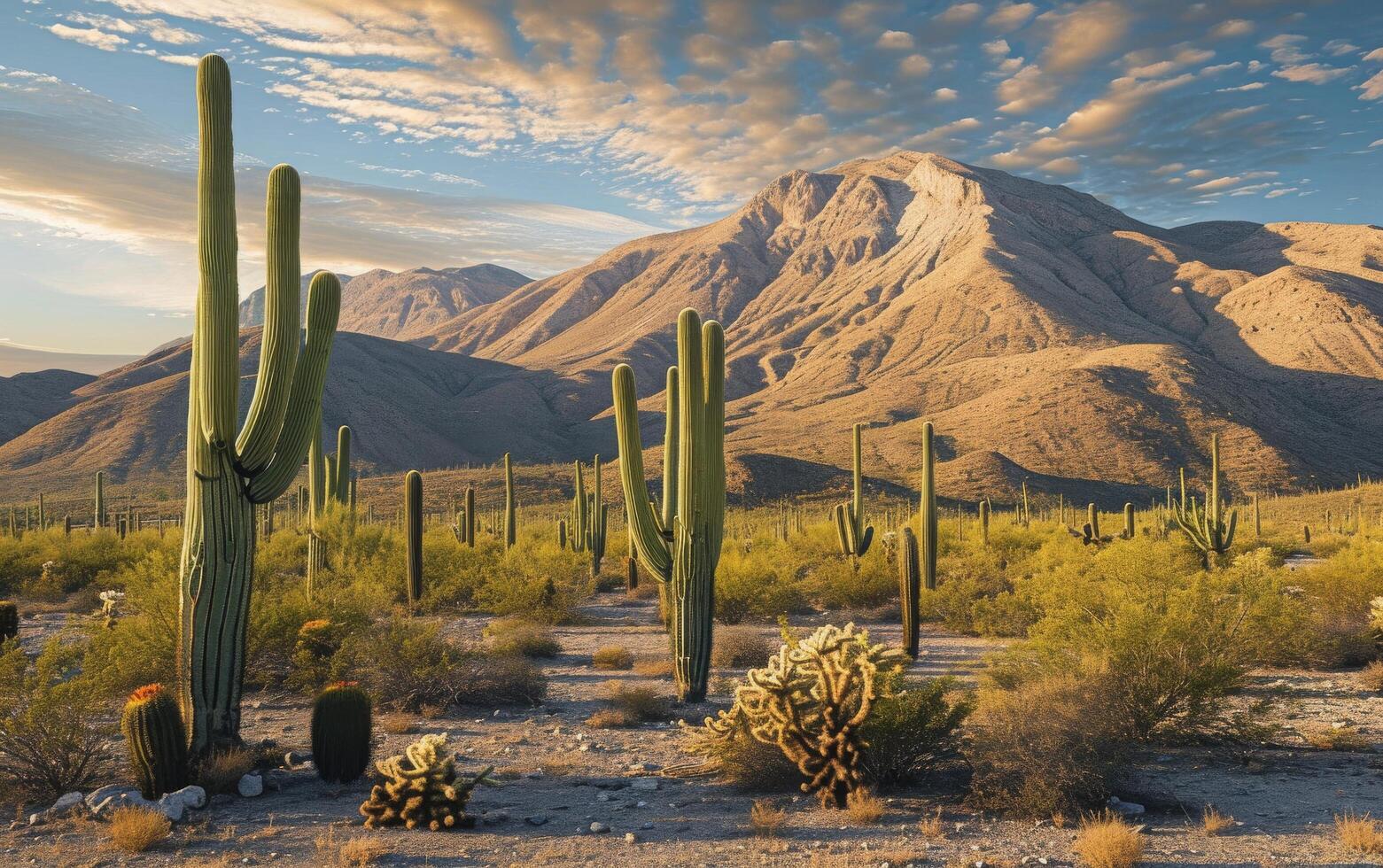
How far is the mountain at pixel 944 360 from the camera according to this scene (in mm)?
69250

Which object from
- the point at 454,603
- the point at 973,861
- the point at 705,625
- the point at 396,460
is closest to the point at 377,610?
the point at 705,625

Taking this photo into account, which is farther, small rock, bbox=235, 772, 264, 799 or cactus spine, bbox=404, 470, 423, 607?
cactus spine, bbox=404, 470, 423, 607

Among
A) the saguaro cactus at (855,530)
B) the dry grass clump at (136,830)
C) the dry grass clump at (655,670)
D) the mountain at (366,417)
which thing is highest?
the mountain at (366,417)

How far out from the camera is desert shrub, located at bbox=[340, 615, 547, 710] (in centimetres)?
1140

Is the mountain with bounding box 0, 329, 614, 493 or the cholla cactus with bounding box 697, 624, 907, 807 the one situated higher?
the mountain with bounding box 0, 329, 614, 493

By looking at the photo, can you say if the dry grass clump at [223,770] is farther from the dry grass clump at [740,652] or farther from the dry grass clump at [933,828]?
the dry grass clump at [740,652]

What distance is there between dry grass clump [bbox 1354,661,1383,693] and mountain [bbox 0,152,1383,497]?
47.0 m

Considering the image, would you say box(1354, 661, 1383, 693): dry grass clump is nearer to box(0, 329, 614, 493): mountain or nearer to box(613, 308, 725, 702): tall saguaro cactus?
box(613, 308, 725, 702): tall saguaro cactus

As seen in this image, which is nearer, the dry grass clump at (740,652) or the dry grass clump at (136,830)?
the dry grass clump at (136,830)

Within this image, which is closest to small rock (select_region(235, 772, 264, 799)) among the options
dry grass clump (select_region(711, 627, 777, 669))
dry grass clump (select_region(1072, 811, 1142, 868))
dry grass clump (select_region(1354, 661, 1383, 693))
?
dry grass clump (select_region(1072, 811, 1142, 868))

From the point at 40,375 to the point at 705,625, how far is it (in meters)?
116

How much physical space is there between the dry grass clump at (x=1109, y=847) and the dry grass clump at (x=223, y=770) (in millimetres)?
6707

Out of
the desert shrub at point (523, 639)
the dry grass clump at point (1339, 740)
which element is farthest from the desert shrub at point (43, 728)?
the dry grass clump at point (1339, 740)

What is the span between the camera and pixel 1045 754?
25.1 ft
